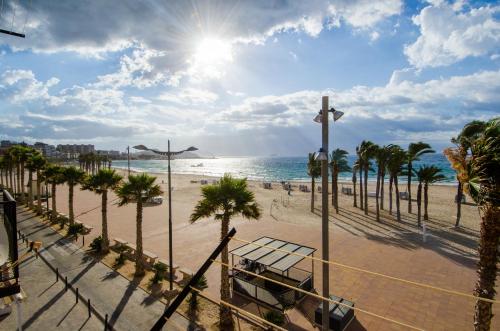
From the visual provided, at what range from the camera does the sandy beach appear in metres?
13.4

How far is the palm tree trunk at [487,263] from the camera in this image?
25.0 ft

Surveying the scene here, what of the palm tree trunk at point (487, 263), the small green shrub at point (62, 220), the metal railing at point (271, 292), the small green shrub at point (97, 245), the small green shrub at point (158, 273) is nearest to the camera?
the palm tree trunk at point (487, 263)

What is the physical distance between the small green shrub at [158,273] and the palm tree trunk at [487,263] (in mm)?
14525

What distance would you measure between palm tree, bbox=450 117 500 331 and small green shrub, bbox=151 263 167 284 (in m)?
14.5

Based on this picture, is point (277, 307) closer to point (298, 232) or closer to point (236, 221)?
point (298, 232)

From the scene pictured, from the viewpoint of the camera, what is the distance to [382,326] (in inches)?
482

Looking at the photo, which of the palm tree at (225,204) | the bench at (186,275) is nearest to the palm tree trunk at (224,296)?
the palm tree at (225,204)

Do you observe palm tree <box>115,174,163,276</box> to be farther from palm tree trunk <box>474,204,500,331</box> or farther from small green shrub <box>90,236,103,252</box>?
palm tree trunk <box>474,204,500,331</box>

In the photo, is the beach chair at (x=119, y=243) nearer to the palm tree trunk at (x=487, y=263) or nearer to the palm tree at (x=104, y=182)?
the palm tree at (x=104, y=182)

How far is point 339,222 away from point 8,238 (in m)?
27.6

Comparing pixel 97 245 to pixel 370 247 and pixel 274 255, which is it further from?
pixel 370 247

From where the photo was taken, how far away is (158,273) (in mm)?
16531

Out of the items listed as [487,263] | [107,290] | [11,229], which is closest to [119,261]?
[107,290]

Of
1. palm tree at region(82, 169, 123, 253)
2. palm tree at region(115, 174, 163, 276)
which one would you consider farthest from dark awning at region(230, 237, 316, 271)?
palm tree at region(82, 169, 123, 253)
